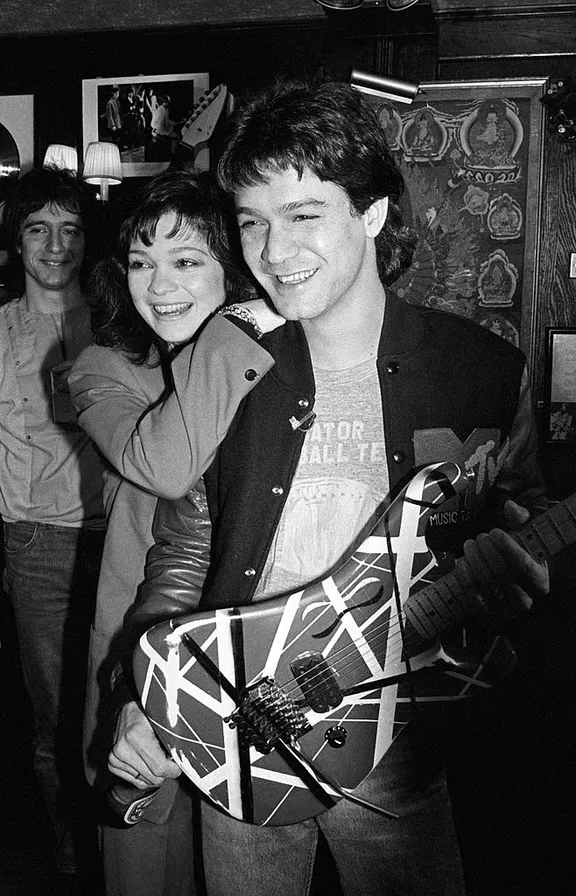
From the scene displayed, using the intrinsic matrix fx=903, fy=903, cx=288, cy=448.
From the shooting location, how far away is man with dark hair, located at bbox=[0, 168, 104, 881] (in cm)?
256

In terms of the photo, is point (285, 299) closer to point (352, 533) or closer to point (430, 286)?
point (352, 533)

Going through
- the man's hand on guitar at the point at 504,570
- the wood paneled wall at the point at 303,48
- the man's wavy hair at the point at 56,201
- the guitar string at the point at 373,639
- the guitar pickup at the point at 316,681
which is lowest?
the guitar pickup at the point at 316,681

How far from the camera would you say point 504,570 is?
1.13 metres

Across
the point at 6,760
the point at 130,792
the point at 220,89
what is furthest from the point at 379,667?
the point at 220,89

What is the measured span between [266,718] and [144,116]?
11.9 feet

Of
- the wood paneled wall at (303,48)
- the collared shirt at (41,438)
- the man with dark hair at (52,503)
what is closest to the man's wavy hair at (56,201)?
the man with dark hair at (52,503)

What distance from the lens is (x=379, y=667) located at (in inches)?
47.7

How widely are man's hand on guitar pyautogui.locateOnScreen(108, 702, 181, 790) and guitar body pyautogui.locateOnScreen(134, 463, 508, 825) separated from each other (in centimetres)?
3

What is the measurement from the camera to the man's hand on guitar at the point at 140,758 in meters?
1.26

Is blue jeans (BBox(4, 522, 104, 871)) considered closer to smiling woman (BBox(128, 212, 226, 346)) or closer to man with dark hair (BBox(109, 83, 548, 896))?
smiling woman (BBox(128, 212, 226, 346))

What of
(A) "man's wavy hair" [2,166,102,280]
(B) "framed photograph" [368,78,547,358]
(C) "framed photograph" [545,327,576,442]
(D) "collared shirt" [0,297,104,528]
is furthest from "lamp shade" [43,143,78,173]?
(C) "framed photograph" [545,327,576,442]

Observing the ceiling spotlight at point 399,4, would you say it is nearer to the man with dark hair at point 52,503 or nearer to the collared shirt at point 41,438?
the man with dark hair at point 52,503

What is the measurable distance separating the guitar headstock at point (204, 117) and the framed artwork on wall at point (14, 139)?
2.76ft

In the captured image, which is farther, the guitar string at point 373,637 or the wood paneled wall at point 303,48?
the wood paneled wall at point 303,48
